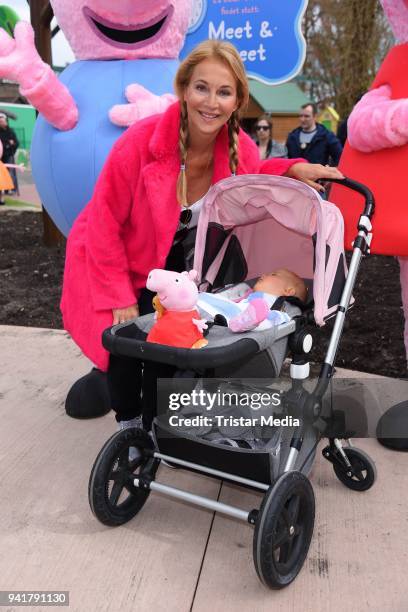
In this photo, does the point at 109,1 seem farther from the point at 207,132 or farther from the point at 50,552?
the point at 50,552

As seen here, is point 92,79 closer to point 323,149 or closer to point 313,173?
point 313,173

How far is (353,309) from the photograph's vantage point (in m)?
5.48

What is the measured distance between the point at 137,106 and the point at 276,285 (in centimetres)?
147

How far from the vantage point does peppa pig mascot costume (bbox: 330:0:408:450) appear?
2613 millimetres

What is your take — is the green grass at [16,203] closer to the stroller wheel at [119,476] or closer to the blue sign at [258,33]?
the blue sign at [258,33]

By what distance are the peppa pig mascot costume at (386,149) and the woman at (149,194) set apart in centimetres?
27

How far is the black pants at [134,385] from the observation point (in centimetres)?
250

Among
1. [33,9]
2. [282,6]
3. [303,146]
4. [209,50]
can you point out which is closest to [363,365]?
[209,50]

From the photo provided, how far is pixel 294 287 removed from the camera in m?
2.56

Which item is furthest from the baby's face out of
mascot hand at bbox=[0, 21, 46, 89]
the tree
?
the tree

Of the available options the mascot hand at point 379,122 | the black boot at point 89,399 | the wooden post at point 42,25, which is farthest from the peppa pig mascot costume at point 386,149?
the wooden post at point 42,25

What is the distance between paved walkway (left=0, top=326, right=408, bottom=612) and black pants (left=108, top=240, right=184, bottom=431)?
1.25ft

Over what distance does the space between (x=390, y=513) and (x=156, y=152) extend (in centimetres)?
175

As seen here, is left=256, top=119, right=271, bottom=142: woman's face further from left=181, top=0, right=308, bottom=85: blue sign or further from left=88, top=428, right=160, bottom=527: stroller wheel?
left=88, top=428, right=160, bottom=527: stroller wheel
